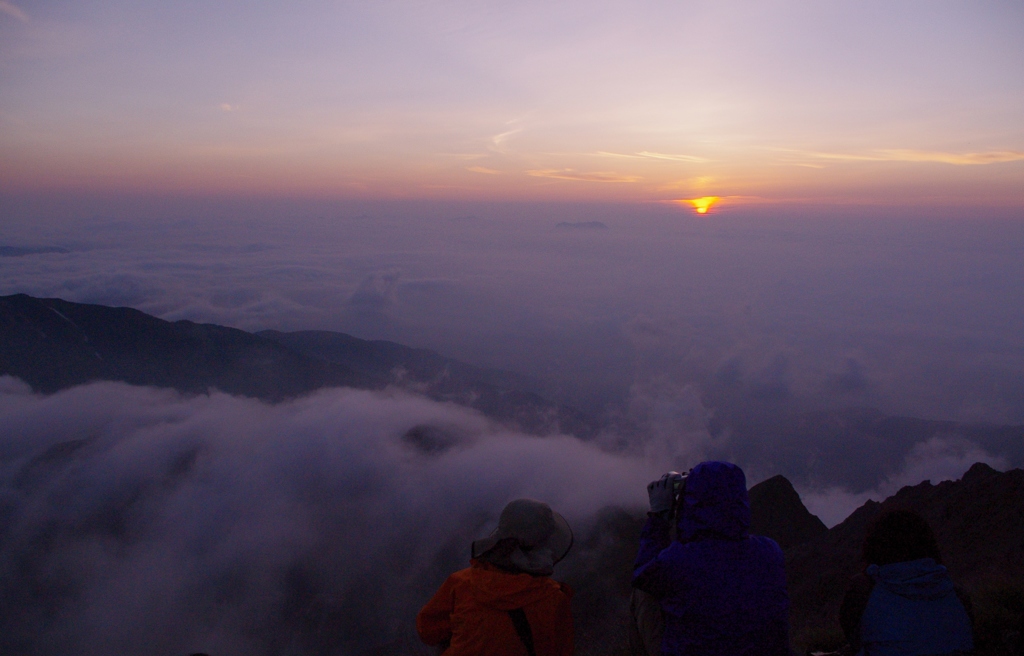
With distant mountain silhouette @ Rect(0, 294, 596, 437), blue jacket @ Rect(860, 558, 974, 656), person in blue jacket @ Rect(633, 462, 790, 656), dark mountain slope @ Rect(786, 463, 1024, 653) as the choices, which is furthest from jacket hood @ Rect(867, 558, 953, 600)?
distant mountain silhouette @ Rect(0, 294, 596, 437)

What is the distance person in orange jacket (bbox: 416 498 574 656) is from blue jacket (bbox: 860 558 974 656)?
1724mm

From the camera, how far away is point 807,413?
647 ft

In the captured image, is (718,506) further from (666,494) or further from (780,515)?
(780,515)

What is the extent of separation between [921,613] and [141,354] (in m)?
174

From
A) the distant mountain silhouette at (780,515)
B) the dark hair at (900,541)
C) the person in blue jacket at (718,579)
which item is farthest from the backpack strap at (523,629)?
the distant mountain silhouette at (780,515)

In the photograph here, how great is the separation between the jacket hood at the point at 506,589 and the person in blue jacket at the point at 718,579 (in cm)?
52

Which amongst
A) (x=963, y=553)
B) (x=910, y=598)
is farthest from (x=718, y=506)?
(x=963, y=553)

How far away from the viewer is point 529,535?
2.73 metres

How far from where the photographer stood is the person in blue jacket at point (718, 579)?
262 centimetres

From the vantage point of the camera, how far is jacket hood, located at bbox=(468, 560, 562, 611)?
263 cm

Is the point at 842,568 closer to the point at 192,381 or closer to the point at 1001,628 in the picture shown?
the point at 1001,628

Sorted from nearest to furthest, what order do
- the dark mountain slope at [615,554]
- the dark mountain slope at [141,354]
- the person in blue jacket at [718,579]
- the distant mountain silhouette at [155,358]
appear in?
the person in blue jacket at [718,579] < the dark mountain slope at [615,554] < the dark mountain slope at [141,354] < the distant mountain silhouette at [155,358]

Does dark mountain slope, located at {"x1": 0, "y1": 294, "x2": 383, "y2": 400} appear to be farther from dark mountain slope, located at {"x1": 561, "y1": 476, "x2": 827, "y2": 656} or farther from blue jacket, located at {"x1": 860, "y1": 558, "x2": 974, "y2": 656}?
blue jacket, located at {"x1": 860, "y1": 558, "x2": 974, "y2": 656}

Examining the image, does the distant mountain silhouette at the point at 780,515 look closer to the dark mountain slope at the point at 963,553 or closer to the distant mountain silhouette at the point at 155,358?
the dark mountain slope at the point at 963,553
